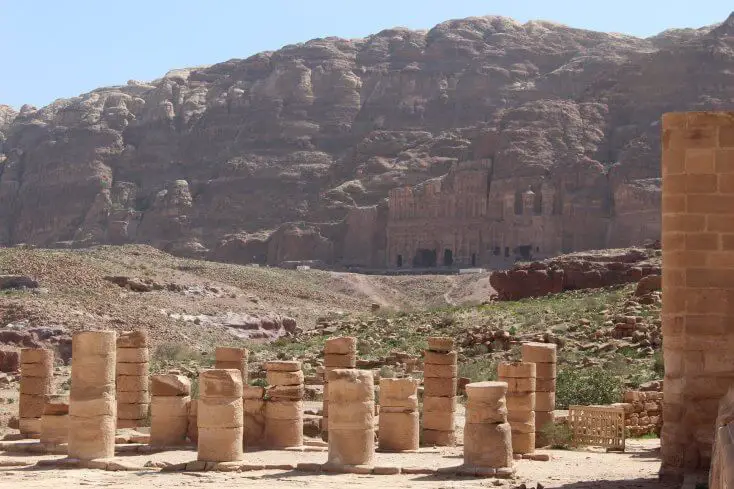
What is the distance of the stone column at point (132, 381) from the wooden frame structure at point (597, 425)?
292 inches

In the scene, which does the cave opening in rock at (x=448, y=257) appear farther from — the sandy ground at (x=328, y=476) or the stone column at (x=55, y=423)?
the stone column at (x=55, y=423)

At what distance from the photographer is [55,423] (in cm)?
1991

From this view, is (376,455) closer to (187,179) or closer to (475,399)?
(475,399)

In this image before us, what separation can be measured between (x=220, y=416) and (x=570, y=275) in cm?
3745

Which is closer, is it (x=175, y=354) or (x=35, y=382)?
(x=35, y=382)

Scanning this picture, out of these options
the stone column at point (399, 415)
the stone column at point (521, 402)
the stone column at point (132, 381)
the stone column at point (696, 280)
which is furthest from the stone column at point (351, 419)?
the stone column at point (132, 381)

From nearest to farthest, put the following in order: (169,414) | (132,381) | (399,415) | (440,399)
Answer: (169,414) → (399,415) → (440,399) → (132,381)

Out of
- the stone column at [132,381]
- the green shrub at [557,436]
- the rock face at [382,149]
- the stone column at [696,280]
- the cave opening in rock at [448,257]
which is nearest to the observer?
the stone column at [696,280]

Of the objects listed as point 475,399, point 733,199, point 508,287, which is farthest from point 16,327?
point 733,199

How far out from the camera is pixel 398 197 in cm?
9325

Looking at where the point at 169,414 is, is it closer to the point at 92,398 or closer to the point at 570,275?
the point at 92,398

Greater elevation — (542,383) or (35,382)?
(542,383)

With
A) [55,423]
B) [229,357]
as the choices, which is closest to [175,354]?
[229,357]

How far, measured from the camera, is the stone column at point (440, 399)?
844 inches
